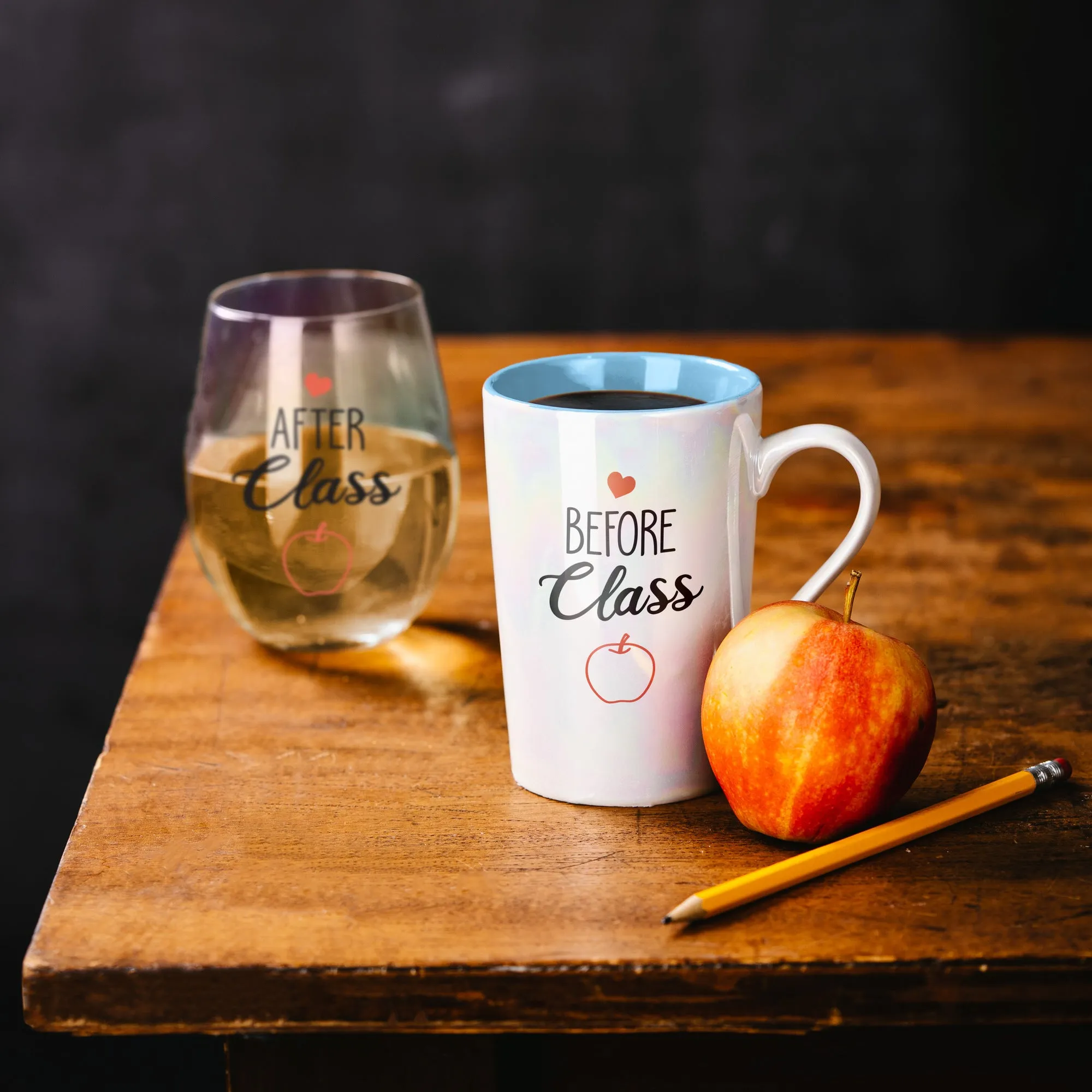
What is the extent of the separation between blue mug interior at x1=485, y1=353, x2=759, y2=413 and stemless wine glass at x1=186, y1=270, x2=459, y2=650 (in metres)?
0.11

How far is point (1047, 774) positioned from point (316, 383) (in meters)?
0.36

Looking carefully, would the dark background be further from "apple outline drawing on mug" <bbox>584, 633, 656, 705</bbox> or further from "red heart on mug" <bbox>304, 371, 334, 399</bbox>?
"apple outline drawing on mug" <bbox>584, 633, 656, 705</bbox>

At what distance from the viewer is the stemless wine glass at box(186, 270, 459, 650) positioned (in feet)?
1.97

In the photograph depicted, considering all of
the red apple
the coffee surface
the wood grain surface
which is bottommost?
the wood grain surface

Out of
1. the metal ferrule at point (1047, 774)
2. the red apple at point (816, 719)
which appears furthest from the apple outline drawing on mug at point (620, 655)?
the metal ferrule at point (1047, 774)

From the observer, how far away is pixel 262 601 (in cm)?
63

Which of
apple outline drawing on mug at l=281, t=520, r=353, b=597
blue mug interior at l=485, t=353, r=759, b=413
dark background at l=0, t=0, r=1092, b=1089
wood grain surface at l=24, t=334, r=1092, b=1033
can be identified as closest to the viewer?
wood grain surface at l=24, t=334, r=1092, b=1033

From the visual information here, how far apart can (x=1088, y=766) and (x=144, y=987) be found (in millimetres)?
373

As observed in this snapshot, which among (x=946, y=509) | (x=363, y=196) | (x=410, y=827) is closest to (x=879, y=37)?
(x=363, y=196)

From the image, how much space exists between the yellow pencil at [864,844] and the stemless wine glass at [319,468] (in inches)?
10.1

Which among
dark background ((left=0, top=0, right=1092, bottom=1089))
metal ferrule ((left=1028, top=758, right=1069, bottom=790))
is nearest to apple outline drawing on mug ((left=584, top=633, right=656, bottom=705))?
metal ferrule ((left=1028, top=758, right=1069, bottom=790))

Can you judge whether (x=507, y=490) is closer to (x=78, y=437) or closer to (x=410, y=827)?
(x=410, y=827)

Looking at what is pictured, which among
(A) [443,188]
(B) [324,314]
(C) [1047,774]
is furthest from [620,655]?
(A) [443,188]

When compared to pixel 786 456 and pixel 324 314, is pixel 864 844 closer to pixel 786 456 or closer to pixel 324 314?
pixel 786 456
